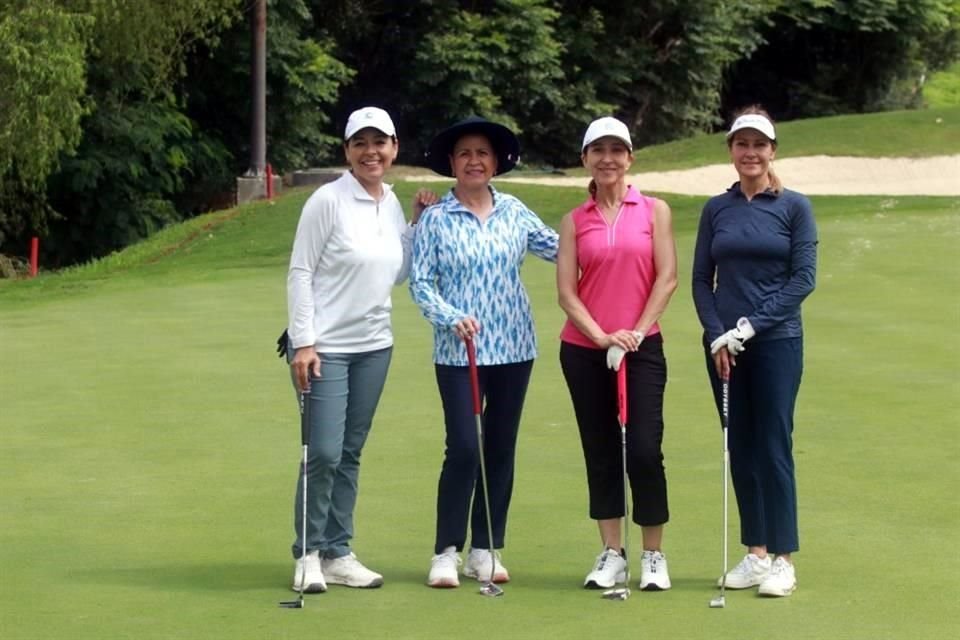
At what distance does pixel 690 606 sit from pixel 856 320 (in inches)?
309

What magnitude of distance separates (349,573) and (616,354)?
1225 mm

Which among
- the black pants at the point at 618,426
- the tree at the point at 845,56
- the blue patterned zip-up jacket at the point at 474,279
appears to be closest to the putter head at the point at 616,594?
the black pants at the point at 618,426

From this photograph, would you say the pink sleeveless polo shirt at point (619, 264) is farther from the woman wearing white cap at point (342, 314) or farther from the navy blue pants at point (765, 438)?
the woman wearing white cap at point (342, 314)

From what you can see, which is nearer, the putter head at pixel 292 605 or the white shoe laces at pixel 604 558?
the putter head at pixel 292 605

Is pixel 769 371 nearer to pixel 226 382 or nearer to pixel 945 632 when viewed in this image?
pixel 945 632

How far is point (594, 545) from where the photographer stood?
716 cm

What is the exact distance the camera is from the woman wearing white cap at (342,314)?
6523 millimetres

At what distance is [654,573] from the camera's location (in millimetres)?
6473

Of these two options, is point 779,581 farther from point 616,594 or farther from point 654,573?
point 616,594

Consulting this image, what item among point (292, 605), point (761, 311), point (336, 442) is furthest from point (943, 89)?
point (292, 605)

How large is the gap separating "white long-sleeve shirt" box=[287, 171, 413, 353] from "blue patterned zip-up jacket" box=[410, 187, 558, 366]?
0.13 m

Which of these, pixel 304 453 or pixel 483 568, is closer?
pixel 304 453

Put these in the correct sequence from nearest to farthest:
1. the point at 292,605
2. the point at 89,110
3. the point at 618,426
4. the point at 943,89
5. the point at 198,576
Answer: the point at 292,605 → the point at 618,426 → the point at 198,576 → the point at 89,110 → the point at 943,89

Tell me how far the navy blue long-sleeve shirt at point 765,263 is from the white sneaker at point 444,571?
1.17 m
